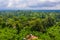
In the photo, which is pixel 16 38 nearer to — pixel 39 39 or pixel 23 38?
pixel 23 38

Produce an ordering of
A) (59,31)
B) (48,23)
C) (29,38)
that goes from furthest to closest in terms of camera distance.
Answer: (48,23) < (59,31) < (29,38)

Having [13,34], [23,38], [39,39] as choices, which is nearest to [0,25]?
[13,34]

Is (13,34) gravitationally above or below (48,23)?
above

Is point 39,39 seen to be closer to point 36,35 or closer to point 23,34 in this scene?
point 36,35

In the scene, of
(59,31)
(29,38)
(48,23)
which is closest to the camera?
(29,38)

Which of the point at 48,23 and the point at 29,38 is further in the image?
the point at 48,23

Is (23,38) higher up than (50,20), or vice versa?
(23,38)

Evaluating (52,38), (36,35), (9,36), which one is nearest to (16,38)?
(9,36)

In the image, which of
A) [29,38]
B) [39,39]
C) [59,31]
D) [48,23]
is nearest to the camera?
[39,39]

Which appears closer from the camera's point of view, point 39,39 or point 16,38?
point 39,39
